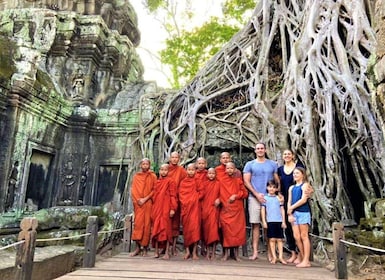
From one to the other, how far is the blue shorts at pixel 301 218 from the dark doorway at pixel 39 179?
13.2 feet


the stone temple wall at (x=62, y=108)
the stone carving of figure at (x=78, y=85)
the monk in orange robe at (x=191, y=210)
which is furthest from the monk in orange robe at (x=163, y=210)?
the stone carving of figure at (x=78, y=85)

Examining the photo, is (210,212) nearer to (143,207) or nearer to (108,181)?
(143,207)

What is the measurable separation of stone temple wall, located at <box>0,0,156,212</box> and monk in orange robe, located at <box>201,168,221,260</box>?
223 cm

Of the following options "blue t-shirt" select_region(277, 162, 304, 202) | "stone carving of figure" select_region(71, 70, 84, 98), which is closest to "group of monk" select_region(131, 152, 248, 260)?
"blue t-shirt" select_region(277, 162, 304, 202)

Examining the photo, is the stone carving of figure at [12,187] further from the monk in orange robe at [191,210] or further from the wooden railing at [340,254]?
the wooden railing at [340,254]

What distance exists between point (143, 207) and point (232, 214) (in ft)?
2.97

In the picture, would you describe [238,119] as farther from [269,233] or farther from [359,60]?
[269,233]

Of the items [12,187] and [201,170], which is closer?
[201,170]

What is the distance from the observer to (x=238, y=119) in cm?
528

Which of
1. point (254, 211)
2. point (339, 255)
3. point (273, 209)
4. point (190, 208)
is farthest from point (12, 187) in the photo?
point (339, 255)

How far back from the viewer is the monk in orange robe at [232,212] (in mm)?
3291

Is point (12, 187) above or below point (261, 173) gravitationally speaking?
below

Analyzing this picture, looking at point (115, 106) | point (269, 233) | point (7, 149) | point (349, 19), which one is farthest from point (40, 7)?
point (269, 233)

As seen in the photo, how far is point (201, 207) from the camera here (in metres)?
3.51
